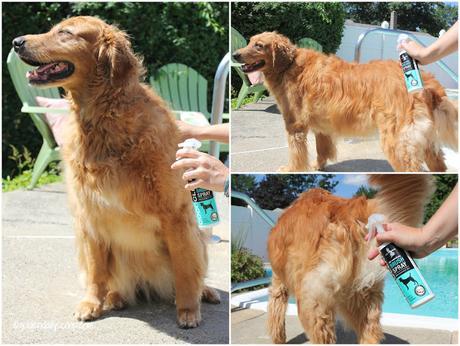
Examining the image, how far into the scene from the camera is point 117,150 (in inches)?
126

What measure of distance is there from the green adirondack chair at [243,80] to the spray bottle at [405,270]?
2.10 ft

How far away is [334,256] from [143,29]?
6.36m

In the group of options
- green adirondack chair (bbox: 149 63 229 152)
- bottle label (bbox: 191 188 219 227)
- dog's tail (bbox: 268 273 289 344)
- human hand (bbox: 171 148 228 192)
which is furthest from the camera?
green adirondack chair (bbox: 149 63 229 152)

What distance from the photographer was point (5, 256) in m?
4.70

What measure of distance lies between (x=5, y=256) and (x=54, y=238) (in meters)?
0.66

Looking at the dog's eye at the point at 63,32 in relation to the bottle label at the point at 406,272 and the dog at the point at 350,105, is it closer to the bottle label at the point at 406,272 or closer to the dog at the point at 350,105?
the dog at the point at 350,105

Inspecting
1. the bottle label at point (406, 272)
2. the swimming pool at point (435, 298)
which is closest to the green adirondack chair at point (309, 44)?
the bottle label at point (406, 272)

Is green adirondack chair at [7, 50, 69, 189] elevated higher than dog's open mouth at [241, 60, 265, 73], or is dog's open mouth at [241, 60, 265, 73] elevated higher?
dog's open mouth at [241, 60, 265, 73]

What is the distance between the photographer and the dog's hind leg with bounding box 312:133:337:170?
2.15 meters

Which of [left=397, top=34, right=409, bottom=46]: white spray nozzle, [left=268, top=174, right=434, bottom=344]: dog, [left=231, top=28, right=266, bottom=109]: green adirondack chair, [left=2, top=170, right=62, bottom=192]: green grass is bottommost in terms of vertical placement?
[left=2, top=170, right=62, bottom=192]: green grass

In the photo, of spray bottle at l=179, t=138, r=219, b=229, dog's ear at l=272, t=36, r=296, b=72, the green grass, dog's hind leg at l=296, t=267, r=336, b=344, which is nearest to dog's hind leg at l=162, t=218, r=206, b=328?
spray bottle at l=179, t=138, r=219, b=229

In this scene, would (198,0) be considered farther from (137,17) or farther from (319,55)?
(319,55)

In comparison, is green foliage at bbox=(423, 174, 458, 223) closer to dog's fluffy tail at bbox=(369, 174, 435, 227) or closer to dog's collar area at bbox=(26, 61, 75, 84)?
dog's fluffy tail at bbox=(369, 174, 435, 227)

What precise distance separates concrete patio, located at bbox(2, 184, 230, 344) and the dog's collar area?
142 centimetres
